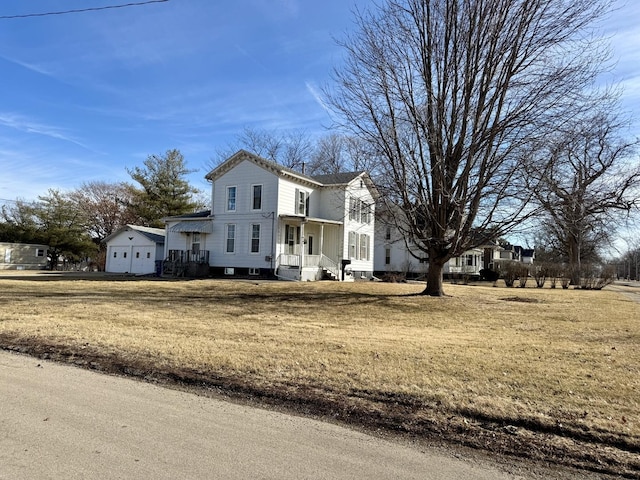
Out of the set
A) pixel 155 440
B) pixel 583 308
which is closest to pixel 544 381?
pixel 155 440

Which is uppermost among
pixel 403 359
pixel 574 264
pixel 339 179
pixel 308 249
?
pixel 339 179

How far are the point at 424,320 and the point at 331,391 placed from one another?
7.67 meters

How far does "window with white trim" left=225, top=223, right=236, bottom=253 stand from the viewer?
91.8 feet

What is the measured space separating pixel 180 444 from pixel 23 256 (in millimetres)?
49582

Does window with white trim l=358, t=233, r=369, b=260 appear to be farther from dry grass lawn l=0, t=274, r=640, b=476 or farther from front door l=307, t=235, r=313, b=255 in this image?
dry grass lawn l=0, t=274, r=640, b=476

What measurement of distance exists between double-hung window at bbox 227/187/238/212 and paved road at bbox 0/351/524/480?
23.0 meters

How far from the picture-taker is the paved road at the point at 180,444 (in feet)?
11.5

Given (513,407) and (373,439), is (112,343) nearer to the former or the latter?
(373,439)

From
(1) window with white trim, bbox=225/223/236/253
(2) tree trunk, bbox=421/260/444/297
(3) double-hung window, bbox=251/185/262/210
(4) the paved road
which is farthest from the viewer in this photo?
(1) window with white trim, bbox=225/223/236/253

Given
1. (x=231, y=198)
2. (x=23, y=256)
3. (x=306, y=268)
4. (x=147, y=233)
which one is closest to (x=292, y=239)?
(x=306, y=268)

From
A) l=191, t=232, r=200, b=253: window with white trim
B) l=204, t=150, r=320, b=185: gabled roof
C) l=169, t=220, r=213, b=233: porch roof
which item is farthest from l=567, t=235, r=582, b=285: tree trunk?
l=191, t=232, r=200, b=253: window with white trim

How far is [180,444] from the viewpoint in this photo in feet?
13.1

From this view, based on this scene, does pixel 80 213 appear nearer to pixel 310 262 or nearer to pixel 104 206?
pixel 104 206

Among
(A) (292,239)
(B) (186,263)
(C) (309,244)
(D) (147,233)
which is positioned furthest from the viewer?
(D) (147,233)
